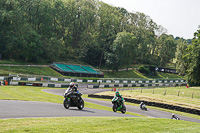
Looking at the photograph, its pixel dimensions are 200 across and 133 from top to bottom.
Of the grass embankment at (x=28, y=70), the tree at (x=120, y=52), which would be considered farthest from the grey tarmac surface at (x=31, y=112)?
the tree at (x=120, y=52)

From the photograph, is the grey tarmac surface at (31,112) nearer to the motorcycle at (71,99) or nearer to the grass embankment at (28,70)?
the motorcycle at (71,99)

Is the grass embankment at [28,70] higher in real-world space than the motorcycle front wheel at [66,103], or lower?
higher

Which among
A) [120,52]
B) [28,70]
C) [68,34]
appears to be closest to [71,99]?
[28,70]

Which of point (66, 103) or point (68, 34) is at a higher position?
point (68, 34)

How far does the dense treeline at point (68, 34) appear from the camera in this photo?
213ft

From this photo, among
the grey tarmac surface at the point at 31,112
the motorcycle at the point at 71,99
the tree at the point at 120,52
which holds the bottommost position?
the grey tarmac surface at the point at 31,112

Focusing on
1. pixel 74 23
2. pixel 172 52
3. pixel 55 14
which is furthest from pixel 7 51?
pixel 172 52

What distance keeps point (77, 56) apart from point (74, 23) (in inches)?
548

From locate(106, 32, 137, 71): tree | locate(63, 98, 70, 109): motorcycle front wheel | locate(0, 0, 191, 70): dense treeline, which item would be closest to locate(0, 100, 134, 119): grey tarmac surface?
locate(63, 98, 70, 109): motorcycle front wheel

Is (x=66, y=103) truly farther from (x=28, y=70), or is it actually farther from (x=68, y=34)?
(x=68, y=34)

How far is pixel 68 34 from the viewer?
90.9m

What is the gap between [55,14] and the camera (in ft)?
275

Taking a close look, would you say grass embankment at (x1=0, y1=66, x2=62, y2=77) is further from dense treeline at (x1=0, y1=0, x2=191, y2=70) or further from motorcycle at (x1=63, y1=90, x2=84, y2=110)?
motorcycle at (x1=63, y1=90, x2=84, y2=110)

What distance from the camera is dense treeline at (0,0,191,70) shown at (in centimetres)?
6494
